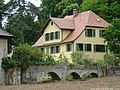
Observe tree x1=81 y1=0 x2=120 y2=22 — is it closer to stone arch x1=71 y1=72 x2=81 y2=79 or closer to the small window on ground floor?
the small window on ground floor

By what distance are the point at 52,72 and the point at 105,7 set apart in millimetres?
22412

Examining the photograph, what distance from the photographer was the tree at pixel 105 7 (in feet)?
189

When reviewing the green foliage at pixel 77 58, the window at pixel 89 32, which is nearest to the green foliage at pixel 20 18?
the window at pixel 89 32

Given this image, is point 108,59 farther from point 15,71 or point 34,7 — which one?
point 34,7

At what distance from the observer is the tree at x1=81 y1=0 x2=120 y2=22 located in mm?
57619

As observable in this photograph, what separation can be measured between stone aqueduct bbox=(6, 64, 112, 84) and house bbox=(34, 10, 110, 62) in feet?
33.3

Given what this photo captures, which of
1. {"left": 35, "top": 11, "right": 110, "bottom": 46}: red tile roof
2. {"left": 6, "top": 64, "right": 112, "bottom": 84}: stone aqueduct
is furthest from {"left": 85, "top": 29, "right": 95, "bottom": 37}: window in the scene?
{"left": 6, "top": 64, "right": 112, "bottom": 84}: stone aqueduct

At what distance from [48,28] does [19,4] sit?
8119 mm

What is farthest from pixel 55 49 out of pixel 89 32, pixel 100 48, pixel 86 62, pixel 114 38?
pixel 114 38

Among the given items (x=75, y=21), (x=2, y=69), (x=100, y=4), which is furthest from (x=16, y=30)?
(x=2, y=69)

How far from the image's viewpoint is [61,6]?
70938 mm

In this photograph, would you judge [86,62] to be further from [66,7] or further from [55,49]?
[66,7]

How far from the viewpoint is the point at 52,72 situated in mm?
39125

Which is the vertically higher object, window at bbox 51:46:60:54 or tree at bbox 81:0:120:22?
tree at bbox 81:0:120:22
